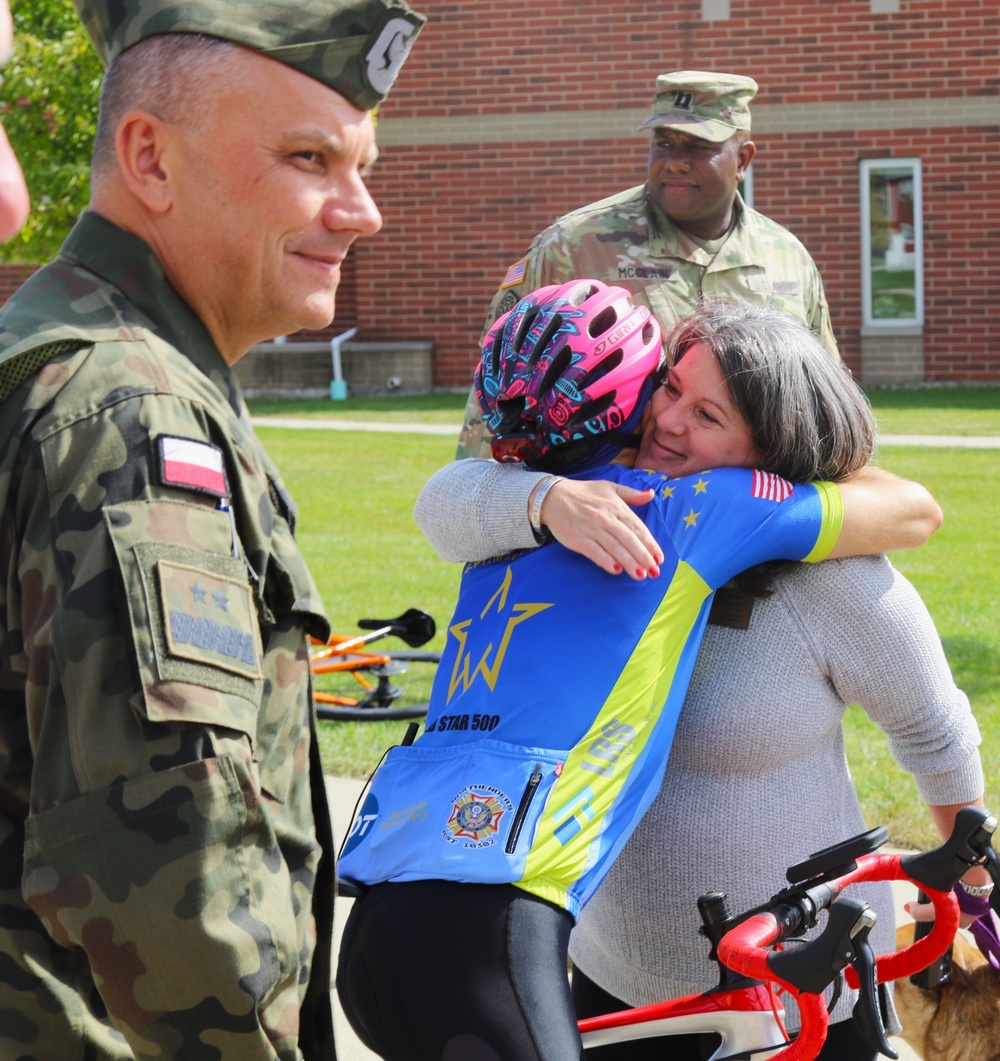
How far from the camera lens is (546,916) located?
1.85 metres

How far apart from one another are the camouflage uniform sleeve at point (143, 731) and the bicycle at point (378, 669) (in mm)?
4842

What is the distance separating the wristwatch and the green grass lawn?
7.91 ft

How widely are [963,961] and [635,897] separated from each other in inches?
25.8

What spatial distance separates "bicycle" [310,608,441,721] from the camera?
20.6 feet

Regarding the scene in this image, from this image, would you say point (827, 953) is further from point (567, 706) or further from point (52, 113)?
point (52, 113)

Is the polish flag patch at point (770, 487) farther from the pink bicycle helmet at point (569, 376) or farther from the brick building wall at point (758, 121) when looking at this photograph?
the brick building wall at point (758, 121)

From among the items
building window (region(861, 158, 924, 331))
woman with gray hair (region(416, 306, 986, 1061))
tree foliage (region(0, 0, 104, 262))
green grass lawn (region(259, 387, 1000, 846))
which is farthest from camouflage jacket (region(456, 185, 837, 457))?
building window (region(861, 158, 924, 331))

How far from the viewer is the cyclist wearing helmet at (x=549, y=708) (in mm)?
1834

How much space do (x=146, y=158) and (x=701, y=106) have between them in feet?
12.3

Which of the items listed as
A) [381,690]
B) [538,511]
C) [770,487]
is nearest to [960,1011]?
[770,487]

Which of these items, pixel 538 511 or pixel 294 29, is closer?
pixel 294 29

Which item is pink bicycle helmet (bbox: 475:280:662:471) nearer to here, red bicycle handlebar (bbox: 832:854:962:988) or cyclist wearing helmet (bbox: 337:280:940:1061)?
cyclist wearing helmet (bbox: 337:280:940:1061)

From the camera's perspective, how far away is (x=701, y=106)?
16.3 ft

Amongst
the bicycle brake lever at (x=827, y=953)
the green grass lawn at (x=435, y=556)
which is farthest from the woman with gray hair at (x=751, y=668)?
the green grass lawn at (x=435, y=556)
